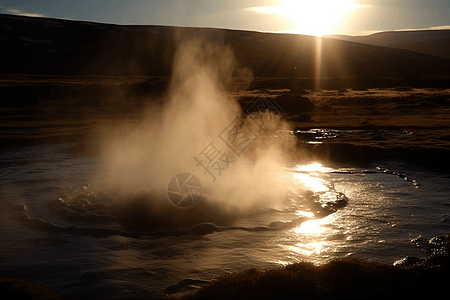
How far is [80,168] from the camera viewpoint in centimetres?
1264

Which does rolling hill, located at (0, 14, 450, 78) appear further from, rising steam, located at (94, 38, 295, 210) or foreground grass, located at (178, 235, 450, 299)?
foreground grass, located at (178, 235, 450, 299)

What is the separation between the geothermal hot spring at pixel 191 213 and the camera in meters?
6.19

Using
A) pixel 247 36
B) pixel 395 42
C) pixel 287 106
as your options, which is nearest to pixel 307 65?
pixel 247 36

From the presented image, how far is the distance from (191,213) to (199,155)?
5.37m

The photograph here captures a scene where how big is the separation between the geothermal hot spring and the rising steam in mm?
65

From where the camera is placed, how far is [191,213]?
852 centimetres

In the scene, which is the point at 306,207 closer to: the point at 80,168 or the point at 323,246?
the point at 323,246

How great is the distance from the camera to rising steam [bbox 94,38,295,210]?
33.4 ft

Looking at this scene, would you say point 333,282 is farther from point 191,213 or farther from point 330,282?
point 191,213

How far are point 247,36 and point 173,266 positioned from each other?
298 ft

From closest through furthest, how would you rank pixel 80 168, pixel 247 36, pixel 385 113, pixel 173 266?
pixel 173 266 → pixel 80 168 → pixel 385 113 → pixel 247 36

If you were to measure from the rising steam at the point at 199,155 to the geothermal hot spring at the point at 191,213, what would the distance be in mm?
65

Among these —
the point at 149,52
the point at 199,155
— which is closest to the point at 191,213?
the point at 199,155

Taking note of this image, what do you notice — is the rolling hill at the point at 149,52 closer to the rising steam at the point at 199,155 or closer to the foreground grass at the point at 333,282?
the rising steam at the point at 199,155
